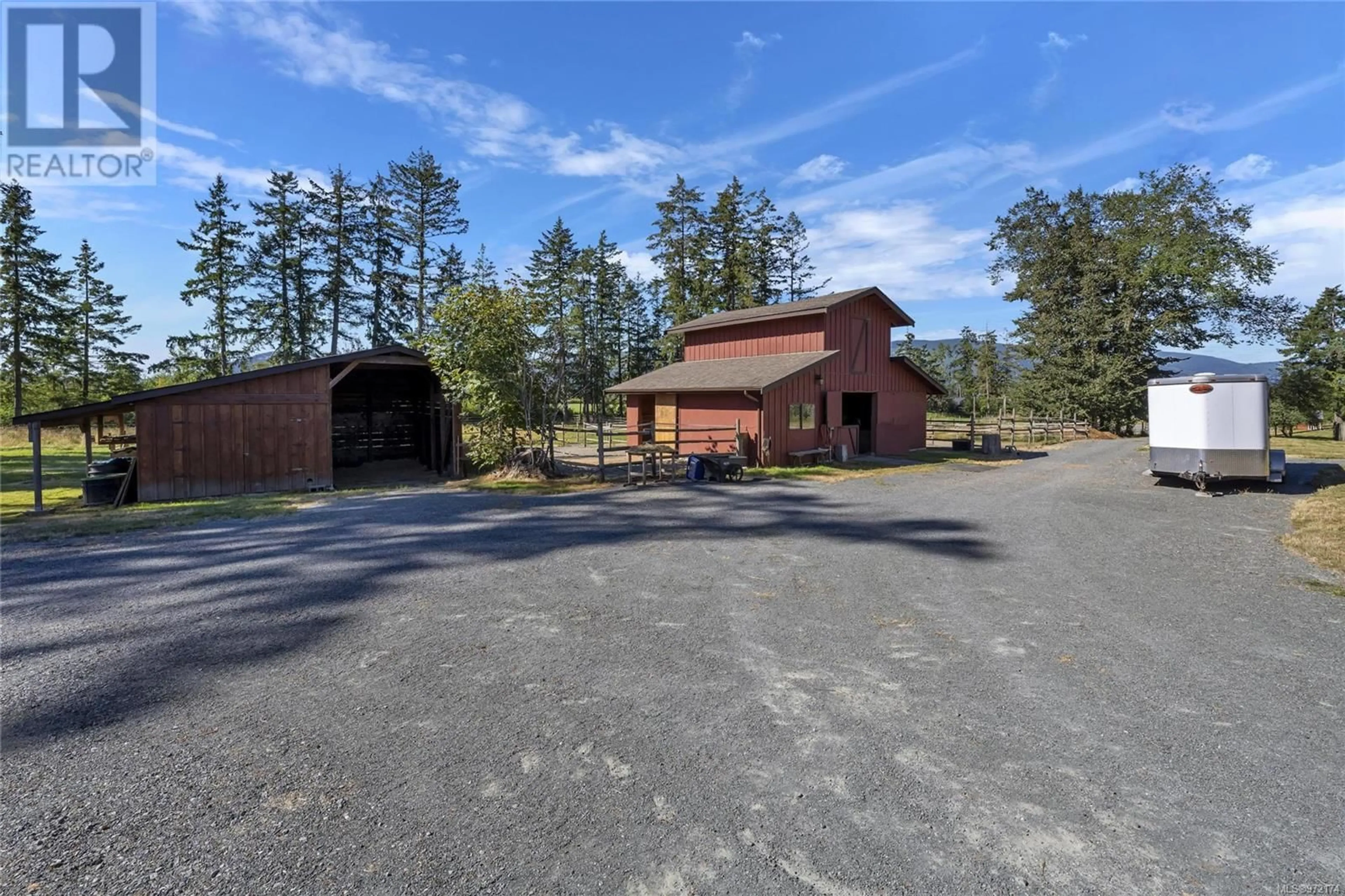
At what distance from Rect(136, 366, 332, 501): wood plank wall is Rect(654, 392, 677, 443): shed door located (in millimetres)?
10298

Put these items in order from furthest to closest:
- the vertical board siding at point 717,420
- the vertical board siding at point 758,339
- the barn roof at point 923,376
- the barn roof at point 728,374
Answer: the barn roof at point 923,376 < the vertical board siding at point 758,339 < the barn roof at point 728,374 < the vertical board siding at point 717,420

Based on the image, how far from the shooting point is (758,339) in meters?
24.3

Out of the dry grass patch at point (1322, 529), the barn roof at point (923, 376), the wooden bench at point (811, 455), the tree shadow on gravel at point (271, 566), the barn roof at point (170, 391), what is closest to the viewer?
the tree shadow on gravel at point (271, 566)

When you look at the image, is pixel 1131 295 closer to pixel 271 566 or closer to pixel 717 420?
pixel 717 420

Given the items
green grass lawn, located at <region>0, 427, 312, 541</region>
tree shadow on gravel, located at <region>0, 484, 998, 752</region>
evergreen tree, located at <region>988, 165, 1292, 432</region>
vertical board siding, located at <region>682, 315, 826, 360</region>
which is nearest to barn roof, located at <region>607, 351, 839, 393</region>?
vertical board siding, located at <region>682, 315, 826, 360</region>

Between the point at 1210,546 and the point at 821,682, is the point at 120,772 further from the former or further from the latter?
the point at 1210,546

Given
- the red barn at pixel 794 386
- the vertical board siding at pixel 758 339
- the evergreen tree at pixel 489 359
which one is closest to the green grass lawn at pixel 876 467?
the red barn at pixel 794 386

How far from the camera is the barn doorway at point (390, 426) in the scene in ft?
61.5

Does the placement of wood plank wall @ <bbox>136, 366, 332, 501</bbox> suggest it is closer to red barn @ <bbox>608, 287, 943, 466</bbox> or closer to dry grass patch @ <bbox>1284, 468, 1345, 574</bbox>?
red barn @ <bbox>608, 287, 943, 466</bbox>

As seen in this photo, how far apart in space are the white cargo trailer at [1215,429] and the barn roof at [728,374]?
29.6ft

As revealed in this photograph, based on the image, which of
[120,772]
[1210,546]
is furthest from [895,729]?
[1210,546]

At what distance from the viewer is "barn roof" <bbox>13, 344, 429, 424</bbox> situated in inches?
503

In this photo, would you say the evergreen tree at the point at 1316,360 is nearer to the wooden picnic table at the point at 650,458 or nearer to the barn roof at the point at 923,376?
the barn roof at the point at 923,376

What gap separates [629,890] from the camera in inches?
96.2
